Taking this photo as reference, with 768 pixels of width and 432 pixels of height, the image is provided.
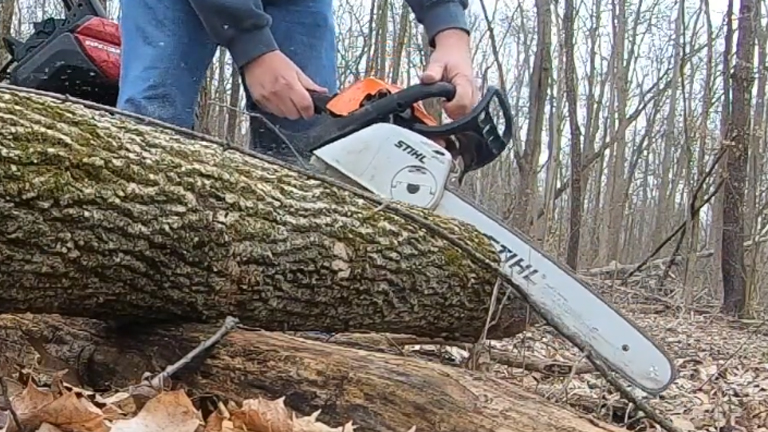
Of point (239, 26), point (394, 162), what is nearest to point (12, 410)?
point (394, 162)

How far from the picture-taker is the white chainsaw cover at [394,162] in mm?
2230

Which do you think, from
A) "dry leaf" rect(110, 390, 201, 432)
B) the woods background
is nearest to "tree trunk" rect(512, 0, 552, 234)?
the woods background

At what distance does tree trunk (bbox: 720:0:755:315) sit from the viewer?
621 centimetres

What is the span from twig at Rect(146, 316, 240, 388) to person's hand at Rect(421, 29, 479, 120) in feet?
3.54

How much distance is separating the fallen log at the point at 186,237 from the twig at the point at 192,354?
0.15 m

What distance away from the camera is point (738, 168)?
628cm

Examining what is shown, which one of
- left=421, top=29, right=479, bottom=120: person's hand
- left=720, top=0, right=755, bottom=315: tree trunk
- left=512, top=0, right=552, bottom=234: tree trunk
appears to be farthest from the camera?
left=512, top=0, right=552, bottom=234: tree trunk

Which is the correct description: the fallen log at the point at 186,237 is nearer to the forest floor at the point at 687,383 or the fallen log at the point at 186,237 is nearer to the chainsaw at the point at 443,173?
the chainsaw at the point at 443,173

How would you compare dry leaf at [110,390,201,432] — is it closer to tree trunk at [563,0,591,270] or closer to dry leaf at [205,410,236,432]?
dry leaf at [205,410,236,432]

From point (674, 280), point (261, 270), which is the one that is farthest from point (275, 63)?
point (674, 280)

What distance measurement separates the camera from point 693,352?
3.72 meters

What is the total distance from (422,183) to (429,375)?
0.89 m

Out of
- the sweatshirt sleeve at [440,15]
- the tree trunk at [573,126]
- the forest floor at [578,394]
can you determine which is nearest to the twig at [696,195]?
the tree trunk at [573,126]

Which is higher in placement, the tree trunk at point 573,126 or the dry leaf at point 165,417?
the tree trunk at point 573,126
